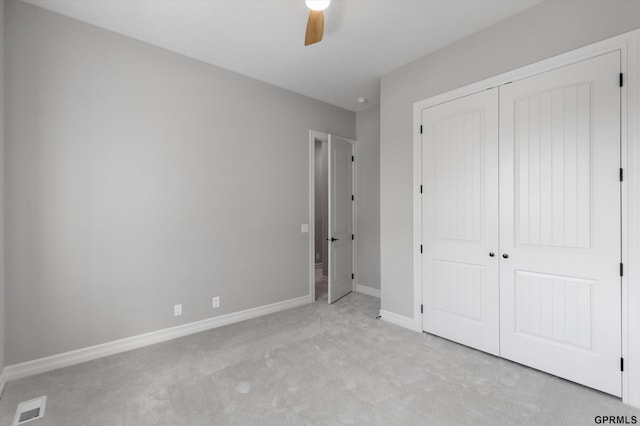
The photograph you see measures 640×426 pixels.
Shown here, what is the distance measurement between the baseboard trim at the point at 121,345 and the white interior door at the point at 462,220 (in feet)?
6.71

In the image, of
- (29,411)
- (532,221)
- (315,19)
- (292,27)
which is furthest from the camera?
(292,27)

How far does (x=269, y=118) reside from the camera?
376cm

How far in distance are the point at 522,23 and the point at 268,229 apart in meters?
3.23

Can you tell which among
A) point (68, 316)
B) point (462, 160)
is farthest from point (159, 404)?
point (462, 160)

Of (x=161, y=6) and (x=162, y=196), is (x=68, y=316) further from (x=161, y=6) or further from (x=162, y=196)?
(x=161, y=6)

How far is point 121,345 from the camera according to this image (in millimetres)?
2695

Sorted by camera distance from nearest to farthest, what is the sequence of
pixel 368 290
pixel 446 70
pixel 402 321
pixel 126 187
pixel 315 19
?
pixel 315 19
pixel 126 187
pixel 446 70
pixel 402 321
pixel 368 290

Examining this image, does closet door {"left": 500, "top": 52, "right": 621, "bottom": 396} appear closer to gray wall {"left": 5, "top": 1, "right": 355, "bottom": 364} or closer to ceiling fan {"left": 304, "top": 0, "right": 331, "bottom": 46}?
ceiling fan {"left": 304, "top": 0, "right": 331, "bottom": 46}

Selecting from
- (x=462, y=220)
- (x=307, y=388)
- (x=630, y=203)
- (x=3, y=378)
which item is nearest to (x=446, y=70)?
(x=462, y=220)

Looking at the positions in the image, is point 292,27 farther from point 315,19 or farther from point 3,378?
point 3,378

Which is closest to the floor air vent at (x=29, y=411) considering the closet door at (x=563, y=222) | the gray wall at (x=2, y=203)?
the gray wall at (x=2, y=203)

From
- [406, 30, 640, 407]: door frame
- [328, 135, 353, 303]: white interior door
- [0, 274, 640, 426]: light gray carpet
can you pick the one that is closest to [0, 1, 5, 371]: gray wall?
[0, 274, 640, 426]: light gray carpet

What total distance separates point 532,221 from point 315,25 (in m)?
2.28

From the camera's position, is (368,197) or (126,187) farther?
(368,197)
